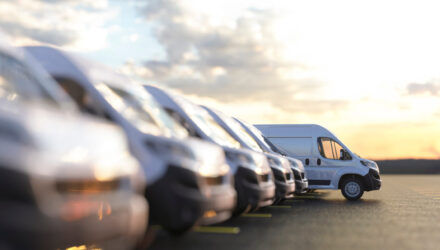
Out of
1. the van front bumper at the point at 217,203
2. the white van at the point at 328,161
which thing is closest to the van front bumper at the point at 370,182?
the white van at the point at 328,161

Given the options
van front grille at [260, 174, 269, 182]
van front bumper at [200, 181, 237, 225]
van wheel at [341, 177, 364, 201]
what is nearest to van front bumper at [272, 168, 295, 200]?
van front grille at [260, 174, 269, 182]

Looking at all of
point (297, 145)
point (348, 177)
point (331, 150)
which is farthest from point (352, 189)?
point (297, 145)

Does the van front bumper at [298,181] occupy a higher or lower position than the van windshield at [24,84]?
lower

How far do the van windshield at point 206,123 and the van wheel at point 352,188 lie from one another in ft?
24.2

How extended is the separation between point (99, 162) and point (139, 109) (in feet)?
10.0

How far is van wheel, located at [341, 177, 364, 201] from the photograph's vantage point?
17.1 meters

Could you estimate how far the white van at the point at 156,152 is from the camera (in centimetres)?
627

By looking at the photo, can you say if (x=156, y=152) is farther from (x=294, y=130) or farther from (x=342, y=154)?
(x=294, y=130)

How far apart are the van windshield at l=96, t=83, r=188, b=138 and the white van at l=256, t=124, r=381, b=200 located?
10196mm

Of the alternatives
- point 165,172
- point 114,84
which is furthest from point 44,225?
point 114,84

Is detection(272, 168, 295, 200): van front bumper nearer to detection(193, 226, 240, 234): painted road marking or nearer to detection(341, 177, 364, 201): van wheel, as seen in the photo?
detection(193, 226, 240, 234): painted road marking

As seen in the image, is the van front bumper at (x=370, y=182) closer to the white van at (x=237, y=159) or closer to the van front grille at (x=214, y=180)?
the white van at (x=237, y=159)

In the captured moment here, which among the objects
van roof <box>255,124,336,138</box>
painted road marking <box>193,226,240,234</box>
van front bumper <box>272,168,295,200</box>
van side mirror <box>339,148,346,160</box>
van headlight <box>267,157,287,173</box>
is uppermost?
van roof <box>255,124,336,138</box>

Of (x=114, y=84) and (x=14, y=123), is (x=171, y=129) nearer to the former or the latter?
(x=114, y=84)
